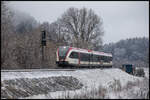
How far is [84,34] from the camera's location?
53094mm

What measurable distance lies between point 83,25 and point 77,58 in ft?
79.6

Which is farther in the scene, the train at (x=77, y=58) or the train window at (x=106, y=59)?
the train window at (x=106, y=59)

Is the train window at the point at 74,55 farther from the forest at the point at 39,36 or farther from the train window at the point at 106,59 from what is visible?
the train window at the point at 106,59

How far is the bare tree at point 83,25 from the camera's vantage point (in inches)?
2072

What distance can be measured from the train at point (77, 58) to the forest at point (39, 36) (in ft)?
7.73

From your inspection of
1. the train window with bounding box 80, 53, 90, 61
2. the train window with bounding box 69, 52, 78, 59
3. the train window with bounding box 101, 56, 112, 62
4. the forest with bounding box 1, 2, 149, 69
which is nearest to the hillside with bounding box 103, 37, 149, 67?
the forest with bounding box 1, 2, 149, 69

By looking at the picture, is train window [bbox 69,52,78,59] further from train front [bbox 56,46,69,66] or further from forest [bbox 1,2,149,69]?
forest [bbox 1,2,149,69]

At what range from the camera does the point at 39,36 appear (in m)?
35.1

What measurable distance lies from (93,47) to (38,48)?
19098mm

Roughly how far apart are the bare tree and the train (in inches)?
609

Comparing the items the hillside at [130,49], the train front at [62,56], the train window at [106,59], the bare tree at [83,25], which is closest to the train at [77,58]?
the train front at [62,56]

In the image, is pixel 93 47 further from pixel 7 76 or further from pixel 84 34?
pixel 7 76

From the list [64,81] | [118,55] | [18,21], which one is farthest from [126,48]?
[64,81]

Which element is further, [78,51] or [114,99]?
[78,51]
